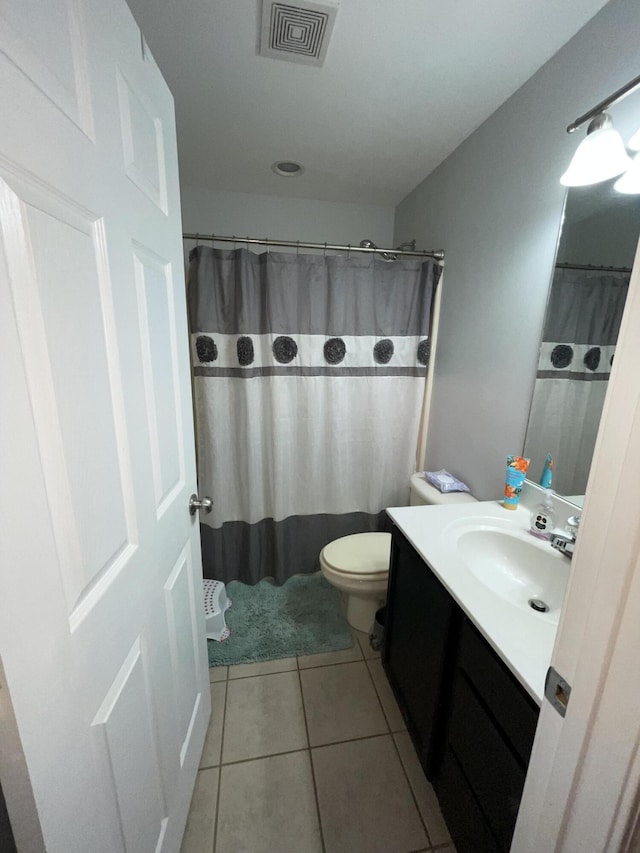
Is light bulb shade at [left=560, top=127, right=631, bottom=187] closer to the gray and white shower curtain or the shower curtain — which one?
the shower curtain

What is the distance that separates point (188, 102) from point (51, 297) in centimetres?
150

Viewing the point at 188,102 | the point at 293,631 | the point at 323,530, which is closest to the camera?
the point at 188,102

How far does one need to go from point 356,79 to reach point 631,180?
988 millimetres

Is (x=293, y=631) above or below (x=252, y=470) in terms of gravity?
below

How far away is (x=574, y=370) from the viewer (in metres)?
1.16

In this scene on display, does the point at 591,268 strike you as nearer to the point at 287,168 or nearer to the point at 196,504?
the point at 196,504

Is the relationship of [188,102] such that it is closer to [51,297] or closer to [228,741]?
[51,297]

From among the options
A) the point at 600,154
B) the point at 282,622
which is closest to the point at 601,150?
the point at 600,154

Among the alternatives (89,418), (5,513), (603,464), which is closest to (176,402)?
(89,418)

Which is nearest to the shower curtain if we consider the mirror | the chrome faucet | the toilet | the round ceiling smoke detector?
the mirror

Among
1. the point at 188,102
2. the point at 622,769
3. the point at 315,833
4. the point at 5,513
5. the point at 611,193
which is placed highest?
the point at 188,102

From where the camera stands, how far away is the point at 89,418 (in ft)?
1.75

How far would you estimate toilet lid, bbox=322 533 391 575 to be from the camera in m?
1.59

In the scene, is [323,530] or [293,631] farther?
[323,530]
